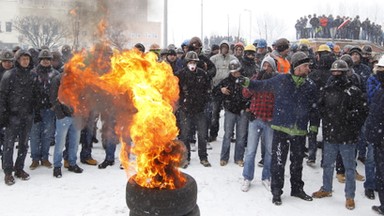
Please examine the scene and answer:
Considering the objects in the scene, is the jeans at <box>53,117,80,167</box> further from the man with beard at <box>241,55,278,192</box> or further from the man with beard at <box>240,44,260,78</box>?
the man with beard at <box>240,44,260,78</box>

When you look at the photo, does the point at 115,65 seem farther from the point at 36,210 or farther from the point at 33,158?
the point at 33,158

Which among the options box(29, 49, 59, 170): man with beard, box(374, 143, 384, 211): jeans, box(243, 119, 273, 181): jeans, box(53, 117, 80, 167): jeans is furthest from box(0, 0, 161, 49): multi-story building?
box(374, 143, 384, 211): jeans

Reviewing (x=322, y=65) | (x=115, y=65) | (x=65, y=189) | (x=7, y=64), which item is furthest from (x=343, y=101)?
(x=7, y=64)

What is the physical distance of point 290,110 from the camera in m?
5.87

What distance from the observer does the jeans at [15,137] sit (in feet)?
22.2

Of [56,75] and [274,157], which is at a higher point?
[56,75]

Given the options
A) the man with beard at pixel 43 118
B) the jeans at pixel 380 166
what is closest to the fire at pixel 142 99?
the man with beard at pixel 43 118

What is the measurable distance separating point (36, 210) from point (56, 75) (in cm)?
279

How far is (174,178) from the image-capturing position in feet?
13.8

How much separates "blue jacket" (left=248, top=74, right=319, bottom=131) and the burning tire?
8.11ft

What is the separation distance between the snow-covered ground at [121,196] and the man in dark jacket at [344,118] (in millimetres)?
663

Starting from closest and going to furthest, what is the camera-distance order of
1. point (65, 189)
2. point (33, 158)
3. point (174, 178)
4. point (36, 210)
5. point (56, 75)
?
1. point (174, 178)
2. point (36, 210)
3. point (65, 189)
4. point (56, 75)
5. point (33, 158)

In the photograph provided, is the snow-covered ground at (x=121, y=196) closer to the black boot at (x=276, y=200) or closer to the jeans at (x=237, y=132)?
the black boot at (x=276, y=200)

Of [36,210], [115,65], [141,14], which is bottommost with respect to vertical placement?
[36,210]
